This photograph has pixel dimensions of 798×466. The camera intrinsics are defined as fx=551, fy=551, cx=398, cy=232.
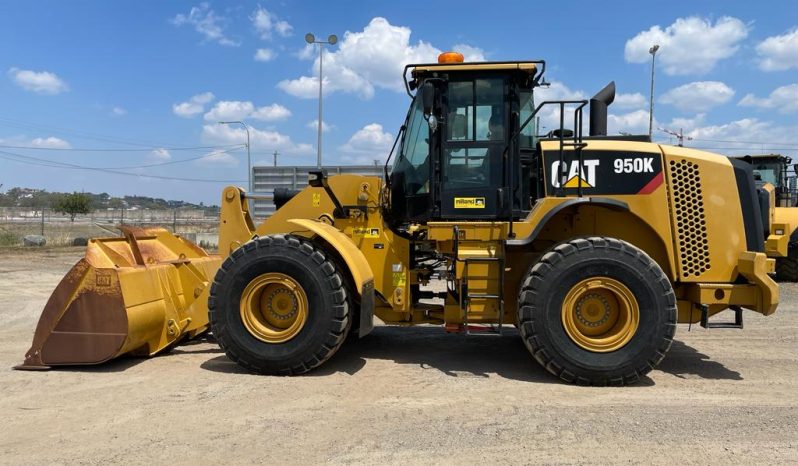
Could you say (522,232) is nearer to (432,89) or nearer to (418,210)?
Result: (418,210)

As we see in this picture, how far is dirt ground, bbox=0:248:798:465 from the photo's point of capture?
3400 mm

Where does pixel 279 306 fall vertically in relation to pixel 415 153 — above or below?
below

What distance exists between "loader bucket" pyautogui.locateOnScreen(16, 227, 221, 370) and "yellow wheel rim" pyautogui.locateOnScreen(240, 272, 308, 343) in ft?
2.20

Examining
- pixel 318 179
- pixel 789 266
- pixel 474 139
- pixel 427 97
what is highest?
pixel 427 97

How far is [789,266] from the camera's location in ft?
41.5

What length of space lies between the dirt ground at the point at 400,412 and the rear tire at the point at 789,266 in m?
7.85

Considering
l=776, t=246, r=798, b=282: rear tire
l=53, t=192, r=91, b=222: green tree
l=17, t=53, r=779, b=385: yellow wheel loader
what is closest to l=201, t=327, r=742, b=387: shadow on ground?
l=17, t=53, r=779, b=385: yellow wheel loader

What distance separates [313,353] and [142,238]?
8.38 feet

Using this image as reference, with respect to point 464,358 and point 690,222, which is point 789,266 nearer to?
point 690,222

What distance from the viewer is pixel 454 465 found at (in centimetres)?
324

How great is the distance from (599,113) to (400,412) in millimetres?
3980

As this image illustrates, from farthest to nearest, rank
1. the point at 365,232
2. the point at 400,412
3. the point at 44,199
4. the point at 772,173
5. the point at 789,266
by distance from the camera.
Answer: the point at 44,199, the point at 772,173, the point at 789,266, the point at 365,232, the point at 400,412

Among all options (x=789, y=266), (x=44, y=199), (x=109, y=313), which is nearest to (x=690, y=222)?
(x=109, y=313)

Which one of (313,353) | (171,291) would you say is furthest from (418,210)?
(171,291)
